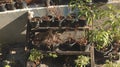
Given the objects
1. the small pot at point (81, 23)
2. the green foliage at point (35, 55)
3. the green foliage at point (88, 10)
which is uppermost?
the green foliage at point (88, 10)

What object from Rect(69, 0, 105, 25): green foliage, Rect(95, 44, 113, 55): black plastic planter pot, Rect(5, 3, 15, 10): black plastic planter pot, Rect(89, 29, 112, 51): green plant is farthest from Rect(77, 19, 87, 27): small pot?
Rect(5, 3, 15, 10): black plastic planter pot

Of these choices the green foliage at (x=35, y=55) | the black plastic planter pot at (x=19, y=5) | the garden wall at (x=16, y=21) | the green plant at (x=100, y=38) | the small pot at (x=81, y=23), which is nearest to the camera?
the green plant at (x=100, y=38)

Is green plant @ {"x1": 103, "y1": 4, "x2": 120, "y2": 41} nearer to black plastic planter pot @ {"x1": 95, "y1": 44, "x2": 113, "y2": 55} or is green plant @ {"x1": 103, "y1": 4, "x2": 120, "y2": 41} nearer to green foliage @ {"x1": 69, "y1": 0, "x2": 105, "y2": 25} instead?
green foliage @ {"x1": 69, "y1": 0, "x2": 105, "y2": 25}

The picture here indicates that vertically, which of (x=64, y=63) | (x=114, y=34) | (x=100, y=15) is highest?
(x=100, y=15)

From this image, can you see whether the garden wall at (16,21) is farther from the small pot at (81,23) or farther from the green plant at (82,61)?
the green plant at (82,61)

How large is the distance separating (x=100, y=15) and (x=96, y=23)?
100 cm

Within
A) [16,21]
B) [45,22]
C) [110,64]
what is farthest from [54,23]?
[110,64]

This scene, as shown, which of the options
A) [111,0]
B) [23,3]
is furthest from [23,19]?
[111,0]

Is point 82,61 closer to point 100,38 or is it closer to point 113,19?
point 100,38

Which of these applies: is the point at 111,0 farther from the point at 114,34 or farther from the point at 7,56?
the point at 7,56

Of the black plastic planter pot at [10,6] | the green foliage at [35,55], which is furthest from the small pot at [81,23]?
the black plastic planter pot at [10,6]

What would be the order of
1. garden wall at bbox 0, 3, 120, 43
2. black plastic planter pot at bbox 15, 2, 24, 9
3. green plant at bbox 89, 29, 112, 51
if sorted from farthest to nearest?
black plastic planter pot at bbox 15, 2, 24, 9, garden wall at bbox 0, 3, 120, 43, green plant at bbox 89, 29, 112, 51

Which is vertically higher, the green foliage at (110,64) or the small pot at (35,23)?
the small pot at (35,23)

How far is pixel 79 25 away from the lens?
8.12 m
